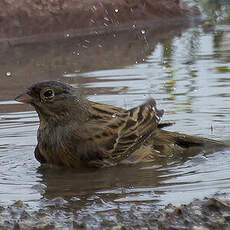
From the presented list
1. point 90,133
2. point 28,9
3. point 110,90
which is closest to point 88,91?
point 110,90

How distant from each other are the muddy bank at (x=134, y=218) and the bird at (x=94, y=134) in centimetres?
175

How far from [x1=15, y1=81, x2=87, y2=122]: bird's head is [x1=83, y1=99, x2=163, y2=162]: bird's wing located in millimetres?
202

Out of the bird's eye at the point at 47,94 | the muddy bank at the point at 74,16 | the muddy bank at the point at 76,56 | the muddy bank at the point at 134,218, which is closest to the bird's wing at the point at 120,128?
the bird's eye at the point at 47,94

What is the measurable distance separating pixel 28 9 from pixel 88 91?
199 inches

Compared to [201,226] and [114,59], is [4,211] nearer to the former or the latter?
[201,226]

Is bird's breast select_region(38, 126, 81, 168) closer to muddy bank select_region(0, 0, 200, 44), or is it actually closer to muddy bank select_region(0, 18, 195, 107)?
muddy bank select_region(0, 18, 195, 107)

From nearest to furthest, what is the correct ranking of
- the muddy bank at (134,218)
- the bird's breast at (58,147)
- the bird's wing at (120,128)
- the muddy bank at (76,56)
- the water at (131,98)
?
the muddy bank at (134,218), the water at (131,98), the bird's breast at (58,147), the bird's wing at (120,128), the muddy bank at (76,56)

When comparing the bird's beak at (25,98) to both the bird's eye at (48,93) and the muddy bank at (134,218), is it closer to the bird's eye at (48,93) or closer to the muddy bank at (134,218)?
the bird's eye at (48,93)

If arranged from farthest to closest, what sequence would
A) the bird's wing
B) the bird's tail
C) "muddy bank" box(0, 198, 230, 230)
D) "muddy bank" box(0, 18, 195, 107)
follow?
1. "muddy bank" box(0, 18, 195, 107)
2. the bird's tail
3. the bird's wing
4. "muddy bank" box(0, 198, 230, 230)

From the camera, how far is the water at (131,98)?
6910 millimetres

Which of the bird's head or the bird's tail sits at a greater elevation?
the bird's head

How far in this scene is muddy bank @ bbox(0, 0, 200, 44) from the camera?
50.9 feet

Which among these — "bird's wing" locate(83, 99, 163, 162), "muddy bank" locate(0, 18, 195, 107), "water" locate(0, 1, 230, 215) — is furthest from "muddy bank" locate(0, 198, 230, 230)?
"muddy bank" locate(0, 18, 195, 107)

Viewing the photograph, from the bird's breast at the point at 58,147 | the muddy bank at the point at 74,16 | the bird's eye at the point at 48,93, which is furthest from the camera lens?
the muddy bank at the point at 74,16
